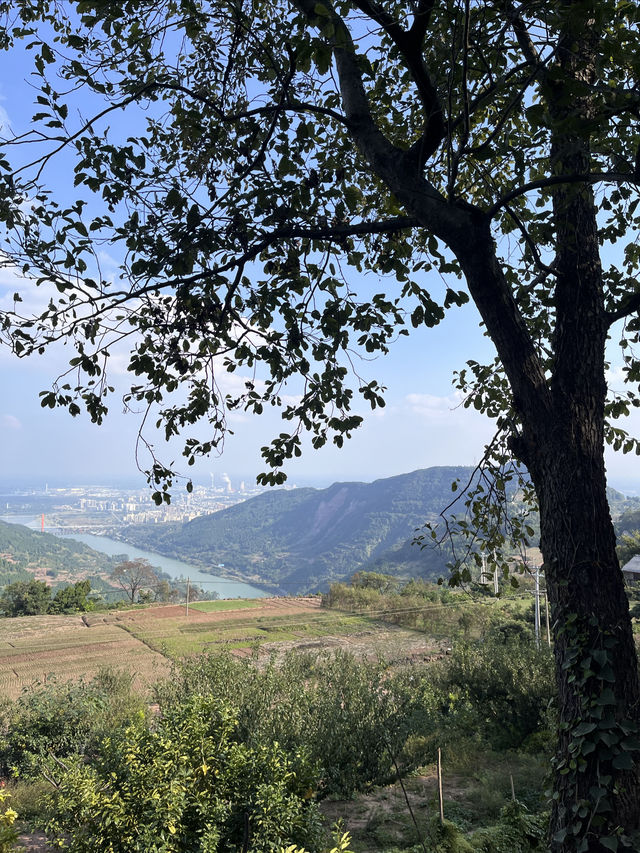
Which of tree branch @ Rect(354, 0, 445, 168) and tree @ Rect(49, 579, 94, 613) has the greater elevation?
tree branch @ Rect(354, 0, 445, 168)

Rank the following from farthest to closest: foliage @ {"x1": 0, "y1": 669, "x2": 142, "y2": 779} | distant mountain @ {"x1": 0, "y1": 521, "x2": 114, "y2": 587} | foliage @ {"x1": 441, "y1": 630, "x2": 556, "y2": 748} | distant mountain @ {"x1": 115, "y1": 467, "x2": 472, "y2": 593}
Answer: distant mountain @ {"x1": 115, "y1": 467, "x2": 472, "y2": 593}, distant mountain @ {"x1": 0, "y1": 521, "x2": 114, "y2": 587}, foliage @ {"x1": 0, "y1": 669, "x2": 142, "y2": 779}, foliage @ {"x1": 441, "y1": 630, "x2": 556, "y2": 748}

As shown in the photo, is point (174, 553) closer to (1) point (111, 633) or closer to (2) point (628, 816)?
(1) point (111, 633)

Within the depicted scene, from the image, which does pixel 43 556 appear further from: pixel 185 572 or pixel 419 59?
pixel 419 59

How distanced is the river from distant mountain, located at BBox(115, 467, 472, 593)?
4215 millimetres

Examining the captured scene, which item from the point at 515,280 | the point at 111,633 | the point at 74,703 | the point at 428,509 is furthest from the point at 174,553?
the point at 515,280

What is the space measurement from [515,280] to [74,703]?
500 inches

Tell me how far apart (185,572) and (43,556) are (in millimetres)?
32657

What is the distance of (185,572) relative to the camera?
136m

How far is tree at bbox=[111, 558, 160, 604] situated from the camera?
184ft

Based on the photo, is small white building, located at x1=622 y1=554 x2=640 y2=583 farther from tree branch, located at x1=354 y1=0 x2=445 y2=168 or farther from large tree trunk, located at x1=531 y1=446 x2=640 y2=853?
tree branch, located at x1=354 y1=0 x2=445 y2=168

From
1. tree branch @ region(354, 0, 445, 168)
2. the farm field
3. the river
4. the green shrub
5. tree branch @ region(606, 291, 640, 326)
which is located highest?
tree branch @ region(354, 0, 445, 168)

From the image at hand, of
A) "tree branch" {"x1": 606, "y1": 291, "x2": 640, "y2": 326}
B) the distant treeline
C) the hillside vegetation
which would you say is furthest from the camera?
the distant treeline

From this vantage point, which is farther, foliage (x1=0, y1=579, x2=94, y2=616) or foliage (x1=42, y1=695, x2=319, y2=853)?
foliage (x1=0, y1=579, x2=94, y2=616)

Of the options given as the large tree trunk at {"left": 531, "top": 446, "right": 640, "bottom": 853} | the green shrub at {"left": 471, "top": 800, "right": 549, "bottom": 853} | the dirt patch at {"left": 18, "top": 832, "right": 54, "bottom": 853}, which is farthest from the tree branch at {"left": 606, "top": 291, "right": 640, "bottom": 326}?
the dirt patch at {"left": 18, "top": 832, "right": 54, "bottom": 853}
